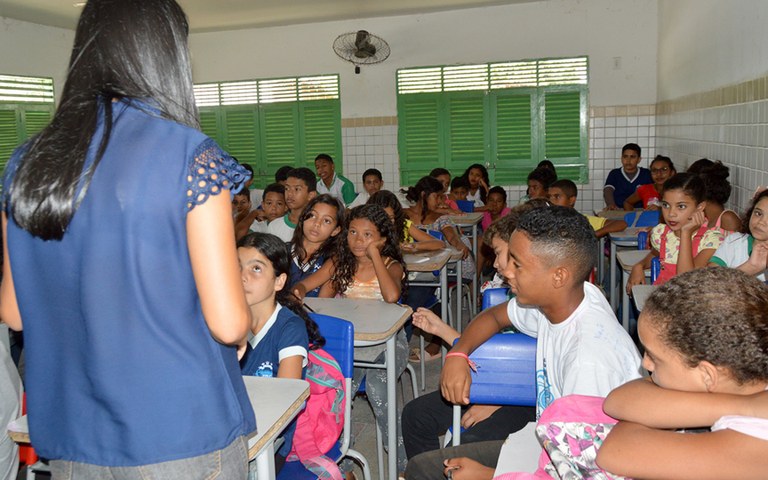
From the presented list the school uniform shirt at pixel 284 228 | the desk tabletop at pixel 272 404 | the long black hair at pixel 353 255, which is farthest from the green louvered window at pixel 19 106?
the desk tabletop at pixel 272 404

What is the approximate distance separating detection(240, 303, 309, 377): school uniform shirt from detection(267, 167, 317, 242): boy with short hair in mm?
2235

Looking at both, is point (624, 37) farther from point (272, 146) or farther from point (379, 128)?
point (272, 146)

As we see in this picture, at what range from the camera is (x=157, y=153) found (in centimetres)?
95

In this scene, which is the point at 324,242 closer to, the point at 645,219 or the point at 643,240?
the point at 643,240

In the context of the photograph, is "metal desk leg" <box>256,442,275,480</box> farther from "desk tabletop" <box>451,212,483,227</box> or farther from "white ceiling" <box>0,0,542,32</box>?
"white ceiling" <box>0,0,542,32</box>

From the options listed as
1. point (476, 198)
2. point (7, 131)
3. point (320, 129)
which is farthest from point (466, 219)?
point (7, 131)

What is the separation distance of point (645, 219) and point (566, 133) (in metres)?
2.72

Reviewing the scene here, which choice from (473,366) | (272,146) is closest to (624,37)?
(272,146)

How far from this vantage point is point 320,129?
830 cm

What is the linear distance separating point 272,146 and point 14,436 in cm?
724

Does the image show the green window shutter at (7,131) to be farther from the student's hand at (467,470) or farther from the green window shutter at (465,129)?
the student's hand at (467,470)

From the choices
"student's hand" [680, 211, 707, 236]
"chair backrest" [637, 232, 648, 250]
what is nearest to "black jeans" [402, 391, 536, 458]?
"student's hand" [680, 211, 707, 236]

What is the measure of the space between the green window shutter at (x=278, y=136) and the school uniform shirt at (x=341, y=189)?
1.12 meters

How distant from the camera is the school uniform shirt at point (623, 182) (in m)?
6.84
